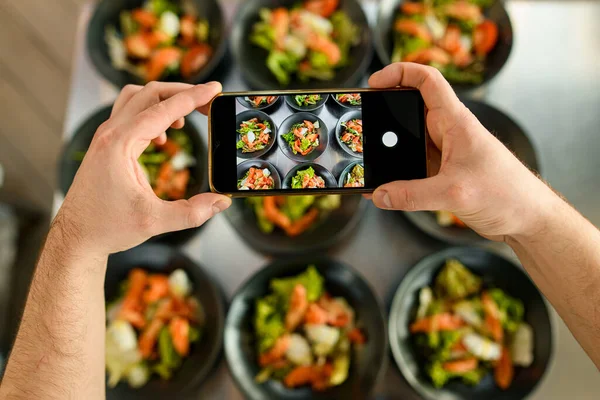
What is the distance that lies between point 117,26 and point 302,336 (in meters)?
1.15

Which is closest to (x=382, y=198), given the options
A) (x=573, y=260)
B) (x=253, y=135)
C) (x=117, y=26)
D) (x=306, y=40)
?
(x=253, y=135)

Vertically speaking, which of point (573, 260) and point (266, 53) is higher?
point (266, 53)

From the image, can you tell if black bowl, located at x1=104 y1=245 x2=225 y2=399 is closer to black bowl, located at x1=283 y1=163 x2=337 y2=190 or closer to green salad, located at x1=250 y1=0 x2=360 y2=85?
black bowl, located at x1=283 y1=163 x2=337 y2=190

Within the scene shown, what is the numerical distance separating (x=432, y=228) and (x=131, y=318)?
0.85 meters

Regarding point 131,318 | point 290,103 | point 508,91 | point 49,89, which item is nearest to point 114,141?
point 290,103

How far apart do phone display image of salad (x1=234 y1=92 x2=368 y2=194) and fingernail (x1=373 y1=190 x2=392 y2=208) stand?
0.03 m

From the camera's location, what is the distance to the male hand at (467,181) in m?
0.77

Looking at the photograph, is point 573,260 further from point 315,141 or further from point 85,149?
point 85,149

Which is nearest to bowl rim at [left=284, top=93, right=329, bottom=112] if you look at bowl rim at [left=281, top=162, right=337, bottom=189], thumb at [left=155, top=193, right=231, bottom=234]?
bowl rim at [left=281, top=162, right=337, bottom=189]

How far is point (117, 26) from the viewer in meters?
1.44

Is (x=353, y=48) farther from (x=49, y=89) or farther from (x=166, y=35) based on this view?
(x=49, y=89)

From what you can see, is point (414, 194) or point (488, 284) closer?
point (414, 194)

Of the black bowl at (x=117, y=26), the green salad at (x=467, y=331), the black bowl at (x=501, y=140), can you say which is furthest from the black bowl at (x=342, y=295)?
the black bowl at (x=117, y=26)

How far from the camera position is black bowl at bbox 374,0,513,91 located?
127cm
